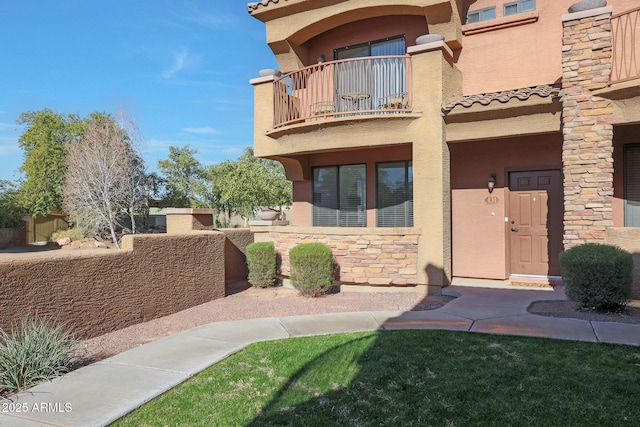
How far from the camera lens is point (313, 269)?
9.36 metres

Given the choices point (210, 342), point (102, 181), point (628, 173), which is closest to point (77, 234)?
point (102, 181)

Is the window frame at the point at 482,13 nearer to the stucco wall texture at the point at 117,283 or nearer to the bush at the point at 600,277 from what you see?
the bush at the point at 600,277

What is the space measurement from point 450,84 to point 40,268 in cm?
887

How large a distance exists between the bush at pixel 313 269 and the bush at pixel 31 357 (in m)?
4.95

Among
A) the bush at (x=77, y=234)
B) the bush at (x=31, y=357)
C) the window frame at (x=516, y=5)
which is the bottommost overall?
the bush at (x=31, y=357)

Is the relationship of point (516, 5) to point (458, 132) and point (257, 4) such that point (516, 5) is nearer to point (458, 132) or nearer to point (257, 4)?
point (458, 132)

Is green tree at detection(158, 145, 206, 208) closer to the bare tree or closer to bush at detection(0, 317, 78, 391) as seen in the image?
the bare tree

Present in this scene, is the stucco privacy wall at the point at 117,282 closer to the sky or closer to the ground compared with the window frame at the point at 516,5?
closer to the ground

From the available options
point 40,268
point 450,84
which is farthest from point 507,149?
point 40,268

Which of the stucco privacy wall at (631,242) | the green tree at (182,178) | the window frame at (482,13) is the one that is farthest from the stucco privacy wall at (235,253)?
the green tree at (182,178)

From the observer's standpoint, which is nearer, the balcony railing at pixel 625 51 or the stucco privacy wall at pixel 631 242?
the stucco privacy wall at pixel 631 242

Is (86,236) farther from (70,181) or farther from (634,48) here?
(634,48)

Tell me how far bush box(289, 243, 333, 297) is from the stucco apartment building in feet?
2.11

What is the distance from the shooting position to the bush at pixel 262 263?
423 inches
